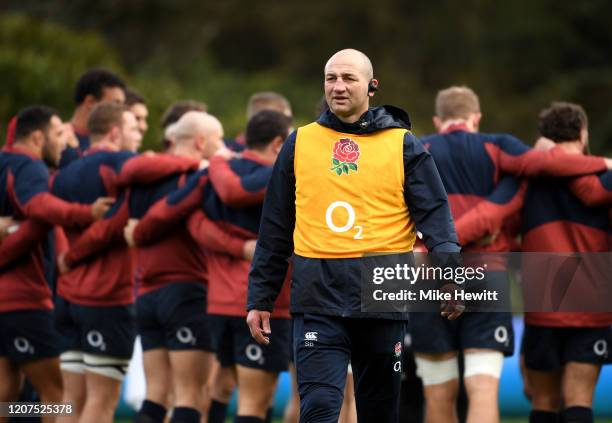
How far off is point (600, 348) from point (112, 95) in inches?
175

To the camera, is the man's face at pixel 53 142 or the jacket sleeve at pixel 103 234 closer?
the jacket sleeve at pixel 103 234

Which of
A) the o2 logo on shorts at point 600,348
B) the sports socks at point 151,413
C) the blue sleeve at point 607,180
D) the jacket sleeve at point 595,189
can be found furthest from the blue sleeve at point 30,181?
the o2 logo on shorts at point 600,348

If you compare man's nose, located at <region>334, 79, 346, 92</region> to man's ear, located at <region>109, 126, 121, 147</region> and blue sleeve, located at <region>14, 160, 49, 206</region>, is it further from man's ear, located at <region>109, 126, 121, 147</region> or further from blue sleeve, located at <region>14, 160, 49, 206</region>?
blue sleeve, located at <region>14, 160, 49, 206</region>

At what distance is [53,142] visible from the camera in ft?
34.6

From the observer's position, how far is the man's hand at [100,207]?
9.98 meters

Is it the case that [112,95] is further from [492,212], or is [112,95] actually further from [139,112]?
[492,212]

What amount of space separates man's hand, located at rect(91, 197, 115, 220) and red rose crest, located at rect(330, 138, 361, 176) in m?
2.81

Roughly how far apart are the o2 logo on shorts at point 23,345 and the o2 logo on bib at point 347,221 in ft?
10.8

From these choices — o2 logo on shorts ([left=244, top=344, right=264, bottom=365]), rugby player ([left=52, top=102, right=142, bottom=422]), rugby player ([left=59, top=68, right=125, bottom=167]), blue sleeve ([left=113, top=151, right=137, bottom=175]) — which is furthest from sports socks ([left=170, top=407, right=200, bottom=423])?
rugby player ([left=59, top=68, right=125, bottom=167])

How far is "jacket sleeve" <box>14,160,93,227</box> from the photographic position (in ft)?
32.9

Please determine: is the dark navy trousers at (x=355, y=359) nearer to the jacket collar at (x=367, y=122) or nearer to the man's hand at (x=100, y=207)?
the jacket collar at (x=367, y=122)

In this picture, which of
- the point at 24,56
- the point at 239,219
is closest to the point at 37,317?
the point at 239,219

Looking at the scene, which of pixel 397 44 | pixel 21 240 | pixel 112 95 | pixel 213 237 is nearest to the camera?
pixel 213 237

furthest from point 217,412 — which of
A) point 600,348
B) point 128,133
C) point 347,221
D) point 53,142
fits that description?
point 347,221
